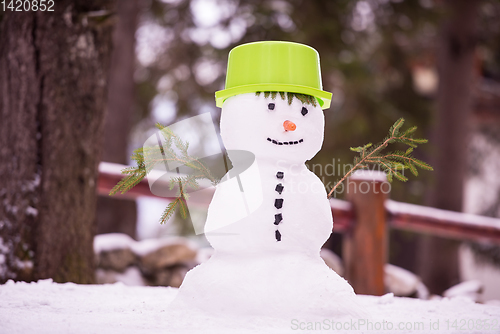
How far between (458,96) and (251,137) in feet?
15.0

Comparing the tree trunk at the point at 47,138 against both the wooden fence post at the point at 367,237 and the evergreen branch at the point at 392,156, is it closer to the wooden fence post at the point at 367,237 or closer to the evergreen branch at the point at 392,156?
the evergreen branch at the point at 392,156

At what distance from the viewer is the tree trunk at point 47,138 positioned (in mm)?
1826

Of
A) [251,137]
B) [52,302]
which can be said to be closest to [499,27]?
[251,137]

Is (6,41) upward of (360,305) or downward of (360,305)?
upward

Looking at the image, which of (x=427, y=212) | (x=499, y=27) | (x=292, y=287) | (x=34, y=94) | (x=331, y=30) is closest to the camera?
(x=292, y=287)

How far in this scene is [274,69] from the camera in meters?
1.34

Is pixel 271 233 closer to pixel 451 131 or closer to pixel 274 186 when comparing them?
pixel 274 186

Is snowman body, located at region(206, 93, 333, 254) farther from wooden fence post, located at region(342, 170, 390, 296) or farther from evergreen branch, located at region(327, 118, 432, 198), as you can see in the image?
wooden fence post, located at region(342, 170, 390, 296)

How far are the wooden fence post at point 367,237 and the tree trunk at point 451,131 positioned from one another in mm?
2519

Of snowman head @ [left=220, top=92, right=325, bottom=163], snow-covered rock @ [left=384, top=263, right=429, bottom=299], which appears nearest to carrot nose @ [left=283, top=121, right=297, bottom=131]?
snowman head @ [left=220, top=92, right=325, bottom=163]

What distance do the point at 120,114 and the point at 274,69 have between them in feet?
11.2

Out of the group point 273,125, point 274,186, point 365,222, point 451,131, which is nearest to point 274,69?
point 273,125

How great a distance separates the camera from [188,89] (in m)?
5.18

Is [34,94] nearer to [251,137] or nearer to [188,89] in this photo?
[251,137]
